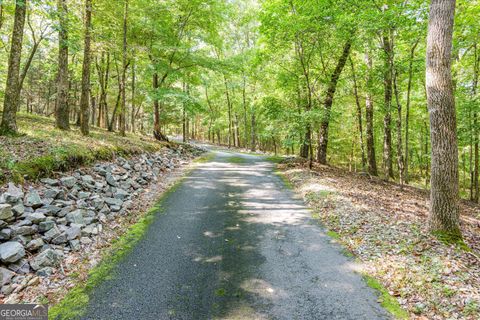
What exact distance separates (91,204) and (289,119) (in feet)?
31.5

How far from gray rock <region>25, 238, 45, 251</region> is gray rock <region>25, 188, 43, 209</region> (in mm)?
961

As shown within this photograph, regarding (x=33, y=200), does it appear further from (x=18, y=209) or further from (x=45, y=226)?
(x=45, y=226)

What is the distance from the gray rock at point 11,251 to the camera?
3.99 metres

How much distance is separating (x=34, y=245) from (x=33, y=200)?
1.20 metres

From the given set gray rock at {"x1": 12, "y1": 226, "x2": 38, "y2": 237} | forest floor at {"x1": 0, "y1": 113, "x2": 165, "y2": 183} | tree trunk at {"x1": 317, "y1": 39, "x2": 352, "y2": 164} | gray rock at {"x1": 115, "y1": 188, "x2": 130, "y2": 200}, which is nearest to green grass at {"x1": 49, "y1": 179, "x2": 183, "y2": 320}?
gray rock at {"x1": 12, "y1": 226, "x2": 38, "y2": 237}

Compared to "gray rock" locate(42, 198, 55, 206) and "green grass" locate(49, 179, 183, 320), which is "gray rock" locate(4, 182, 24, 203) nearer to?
"gray rock" locate(42, 198, 55, 206)

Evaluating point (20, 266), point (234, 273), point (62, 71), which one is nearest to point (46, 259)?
point (20, 266)

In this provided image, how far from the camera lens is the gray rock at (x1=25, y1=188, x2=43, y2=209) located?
514 cm

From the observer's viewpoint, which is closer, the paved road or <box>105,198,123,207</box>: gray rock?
the paved road

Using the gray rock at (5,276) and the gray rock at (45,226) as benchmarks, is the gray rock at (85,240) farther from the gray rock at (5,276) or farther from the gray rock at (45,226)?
the gray rock at (5,276)

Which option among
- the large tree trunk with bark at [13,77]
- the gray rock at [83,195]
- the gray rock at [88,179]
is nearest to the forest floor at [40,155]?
the large tree trunk with bark at [13,77]

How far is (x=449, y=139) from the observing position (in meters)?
5.17

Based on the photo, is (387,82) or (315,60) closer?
(387,82)

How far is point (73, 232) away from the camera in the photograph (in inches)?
205
